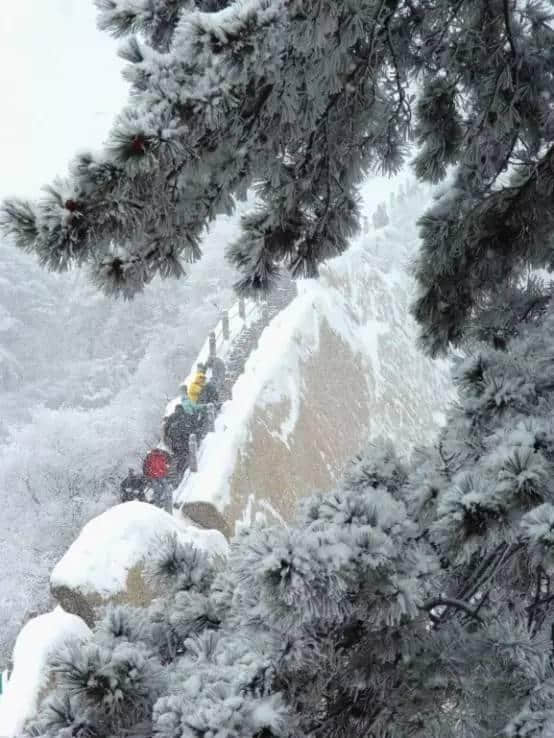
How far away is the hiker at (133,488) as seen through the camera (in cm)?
927

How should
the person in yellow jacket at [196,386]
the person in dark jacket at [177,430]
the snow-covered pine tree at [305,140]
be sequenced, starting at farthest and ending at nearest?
the person in yellow jacket at [196,386] < the person in dark jacket at [177,430] < the snow-covered pine tree at [305,140]

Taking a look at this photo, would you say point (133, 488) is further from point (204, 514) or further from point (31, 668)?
point (31, 668)

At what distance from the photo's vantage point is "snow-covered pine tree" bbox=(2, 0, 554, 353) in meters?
1.33

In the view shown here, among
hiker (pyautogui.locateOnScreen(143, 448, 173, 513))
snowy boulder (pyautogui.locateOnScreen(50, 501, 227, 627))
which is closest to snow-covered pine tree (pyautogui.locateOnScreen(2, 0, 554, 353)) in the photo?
snowy boulder (pyautogui.locateOnScreen(50, 501, 227, 627))

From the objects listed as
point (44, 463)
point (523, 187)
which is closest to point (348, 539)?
point (523, 187)

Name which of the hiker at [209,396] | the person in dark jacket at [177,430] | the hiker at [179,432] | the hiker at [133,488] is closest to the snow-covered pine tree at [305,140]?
the hiker at [133,488]

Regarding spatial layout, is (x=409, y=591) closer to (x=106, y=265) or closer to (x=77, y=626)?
(x=106, y=265)

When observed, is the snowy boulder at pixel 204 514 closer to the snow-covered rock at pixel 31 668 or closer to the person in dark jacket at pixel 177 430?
the person in dark jacket at pixel 177 430

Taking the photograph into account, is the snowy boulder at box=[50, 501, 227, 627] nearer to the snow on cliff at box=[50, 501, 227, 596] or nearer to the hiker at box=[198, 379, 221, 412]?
the snow on cliff at box=[50, 501, 227, 596]

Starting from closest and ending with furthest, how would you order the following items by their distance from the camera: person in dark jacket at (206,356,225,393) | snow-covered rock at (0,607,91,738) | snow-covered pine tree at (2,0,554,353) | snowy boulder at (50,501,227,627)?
snow-covered pine tree at (2,0,554,353)
snow-covered rock at (0,607,91,738)
snowy boulder at (50,501,227,627)
person in dark jacket at (206,356,225,393)

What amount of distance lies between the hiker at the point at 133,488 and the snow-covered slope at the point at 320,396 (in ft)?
2.48

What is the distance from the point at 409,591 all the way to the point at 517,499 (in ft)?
1.08

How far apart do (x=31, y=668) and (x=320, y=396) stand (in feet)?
33.6

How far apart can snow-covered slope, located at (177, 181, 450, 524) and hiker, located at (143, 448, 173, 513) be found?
2.10ft
